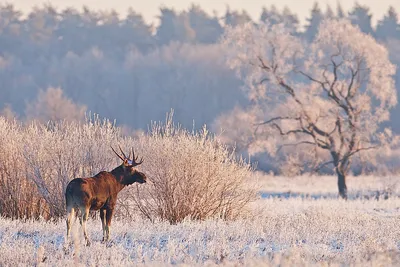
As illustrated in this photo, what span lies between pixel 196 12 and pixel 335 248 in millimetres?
114854

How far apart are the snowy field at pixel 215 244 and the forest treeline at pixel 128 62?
54364 mm

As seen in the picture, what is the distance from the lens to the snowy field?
12305 millimetres

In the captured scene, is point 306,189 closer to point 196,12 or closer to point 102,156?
point 102,156

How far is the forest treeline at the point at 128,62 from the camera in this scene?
302 feet

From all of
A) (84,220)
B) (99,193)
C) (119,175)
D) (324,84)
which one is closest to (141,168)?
(119,175)

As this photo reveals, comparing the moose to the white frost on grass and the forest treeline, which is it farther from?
the forest treeline

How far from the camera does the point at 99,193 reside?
14.7 meters

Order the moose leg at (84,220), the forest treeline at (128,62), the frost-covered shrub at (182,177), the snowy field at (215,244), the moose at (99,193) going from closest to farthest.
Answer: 1. the snowy field at (215,244)
2. the moose leg at (84,220)
3. the moose at (99,193)
4. the frost-covered shrub at (182,177)
5. the forest treeline at (128,62)

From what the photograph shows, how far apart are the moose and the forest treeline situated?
54933 millimetres

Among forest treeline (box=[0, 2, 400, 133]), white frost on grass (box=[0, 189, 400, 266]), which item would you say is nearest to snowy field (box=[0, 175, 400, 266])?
white frost on grass (box=[0, 189, 400, 266])

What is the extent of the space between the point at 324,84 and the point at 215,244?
23268 millimetres

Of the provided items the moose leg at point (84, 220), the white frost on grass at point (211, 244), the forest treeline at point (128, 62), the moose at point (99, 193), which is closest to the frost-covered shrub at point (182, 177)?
the white frost on grass at point (211, 244)

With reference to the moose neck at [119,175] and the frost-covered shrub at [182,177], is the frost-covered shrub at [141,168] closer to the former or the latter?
the frost-covered shrub at [182,177]

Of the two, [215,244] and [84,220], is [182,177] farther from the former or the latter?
[215,244]
